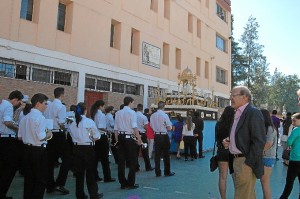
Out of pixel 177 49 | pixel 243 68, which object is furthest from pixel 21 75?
pixel 243 68

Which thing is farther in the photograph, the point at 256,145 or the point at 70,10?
the point at 70,10

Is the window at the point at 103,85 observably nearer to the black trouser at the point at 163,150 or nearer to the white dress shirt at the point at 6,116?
the black trouser at the point at 163,150

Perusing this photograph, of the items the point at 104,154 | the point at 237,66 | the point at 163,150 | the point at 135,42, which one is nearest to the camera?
the point at 104,154

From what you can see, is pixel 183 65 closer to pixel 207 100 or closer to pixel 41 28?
pixel 207 100

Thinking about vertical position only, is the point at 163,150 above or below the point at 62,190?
above

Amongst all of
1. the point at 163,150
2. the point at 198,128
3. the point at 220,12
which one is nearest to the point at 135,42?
the point at 198,128

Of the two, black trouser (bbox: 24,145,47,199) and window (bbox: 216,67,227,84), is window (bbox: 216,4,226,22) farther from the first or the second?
black trouser (bbox: 24,145,47,199)

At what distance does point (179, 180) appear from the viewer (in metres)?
8.48

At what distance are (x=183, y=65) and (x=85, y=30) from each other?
10171 mm

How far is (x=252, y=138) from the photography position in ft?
Answer: 12.6

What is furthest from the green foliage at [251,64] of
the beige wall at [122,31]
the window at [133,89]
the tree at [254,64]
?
the window at [133,89]

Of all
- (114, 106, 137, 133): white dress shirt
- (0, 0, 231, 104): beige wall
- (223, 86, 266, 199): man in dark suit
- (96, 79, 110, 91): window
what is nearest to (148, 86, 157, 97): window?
(0, 0, 231, 104): beige wall

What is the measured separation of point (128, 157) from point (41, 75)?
24.4 feet

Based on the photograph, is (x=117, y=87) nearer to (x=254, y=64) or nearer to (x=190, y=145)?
(x=190, y=145)
